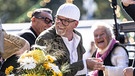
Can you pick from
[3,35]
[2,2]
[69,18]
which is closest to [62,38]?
[69,18]

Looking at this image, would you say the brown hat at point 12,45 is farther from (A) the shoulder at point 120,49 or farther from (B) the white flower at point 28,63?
(A) the shoulder at point 120,49

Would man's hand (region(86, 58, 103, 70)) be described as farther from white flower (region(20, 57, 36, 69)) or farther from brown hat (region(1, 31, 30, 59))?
white flower (region(20, 57, 36, 69))

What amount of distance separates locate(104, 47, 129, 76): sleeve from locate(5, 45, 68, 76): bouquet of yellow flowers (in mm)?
1738

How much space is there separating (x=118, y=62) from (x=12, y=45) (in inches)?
57.6

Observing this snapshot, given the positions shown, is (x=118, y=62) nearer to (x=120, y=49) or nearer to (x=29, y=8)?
(x=120, y=49)

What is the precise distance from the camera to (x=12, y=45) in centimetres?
682

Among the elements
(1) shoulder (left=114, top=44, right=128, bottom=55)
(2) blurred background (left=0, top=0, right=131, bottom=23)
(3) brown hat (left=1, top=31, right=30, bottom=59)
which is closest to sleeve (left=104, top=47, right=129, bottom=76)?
(1) shoulder (left=114, top=44, right=128, bottom=55)

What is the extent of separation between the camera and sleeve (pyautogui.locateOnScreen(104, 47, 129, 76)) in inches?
299

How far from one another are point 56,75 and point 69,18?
143 centimetres

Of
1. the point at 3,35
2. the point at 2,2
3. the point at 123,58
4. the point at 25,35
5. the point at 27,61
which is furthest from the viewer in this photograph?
the point at 2,2

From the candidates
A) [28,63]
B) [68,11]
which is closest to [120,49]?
[68,11]

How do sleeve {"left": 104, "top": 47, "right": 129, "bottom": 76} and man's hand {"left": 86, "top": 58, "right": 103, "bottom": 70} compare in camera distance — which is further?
sleeve {"left": 104, "top": 47, "right": 129, "bottom": 76}

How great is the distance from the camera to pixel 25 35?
836 centimetres

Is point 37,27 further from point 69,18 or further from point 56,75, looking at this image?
point 56,75
